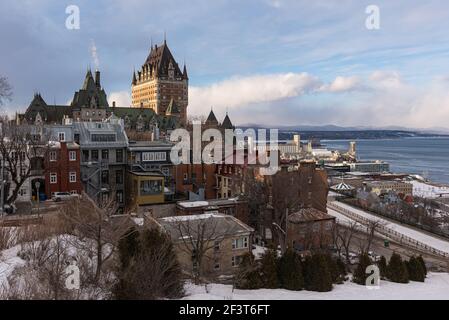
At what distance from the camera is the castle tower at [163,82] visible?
395ft

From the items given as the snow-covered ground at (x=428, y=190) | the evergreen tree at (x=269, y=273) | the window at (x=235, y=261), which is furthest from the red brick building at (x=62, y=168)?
the snow-covered ground at (x=428, y=190)

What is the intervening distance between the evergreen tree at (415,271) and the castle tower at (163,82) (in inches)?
3866

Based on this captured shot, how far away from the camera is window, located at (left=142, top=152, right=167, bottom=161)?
124 feet

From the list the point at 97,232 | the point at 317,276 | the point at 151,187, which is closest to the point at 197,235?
the point at 317,276

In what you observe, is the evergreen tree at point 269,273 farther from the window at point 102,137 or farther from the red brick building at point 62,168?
the window at point 102,137

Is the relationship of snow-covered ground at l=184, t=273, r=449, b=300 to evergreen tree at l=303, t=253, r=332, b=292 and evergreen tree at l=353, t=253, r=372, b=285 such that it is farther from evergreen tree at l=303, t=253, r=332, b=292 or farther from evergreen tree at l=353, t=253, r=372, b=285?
evergreen tree at l=353, t=253, r=372, b=285

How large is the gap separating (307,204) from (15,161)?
24001 mm

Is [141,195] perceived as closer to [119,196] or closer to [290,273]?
[119,196]

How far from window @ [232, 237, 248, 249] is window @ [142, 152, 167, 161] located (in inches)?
607

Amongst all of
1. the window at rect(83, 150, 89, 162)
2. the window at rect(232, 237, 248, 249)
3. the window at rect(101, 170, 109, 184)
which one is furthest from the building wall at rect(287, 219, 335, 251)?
the window at rect(83, 150, 89, 162)

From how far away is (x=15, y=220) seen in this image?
76.4ft

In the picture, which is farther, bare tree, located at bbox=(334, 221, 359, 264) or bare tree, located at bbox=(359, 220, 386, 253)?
bare tree, located at bbox=(359, 220, 386, 253)

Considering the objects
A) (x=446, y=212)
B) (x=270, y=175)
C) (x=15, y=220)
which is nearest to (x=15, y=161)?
(x=15, y=220)
